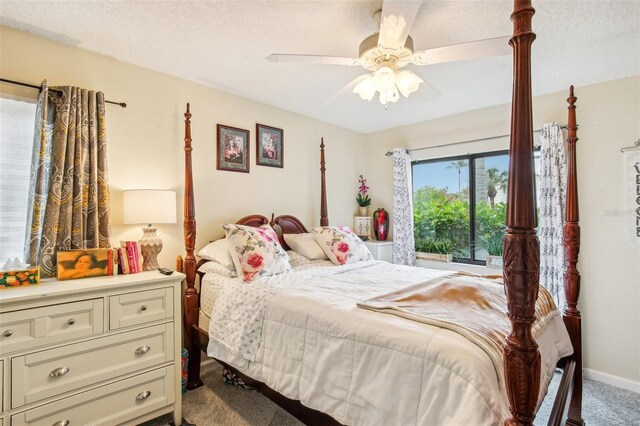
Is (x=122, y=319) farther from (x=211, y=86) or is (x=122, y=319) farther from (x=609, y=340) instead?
(x=609, y=340)

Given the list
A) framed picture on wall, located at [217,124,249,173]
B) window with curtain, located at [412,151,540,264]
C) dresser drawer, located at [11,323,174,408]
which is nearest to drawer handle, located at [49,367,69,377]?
dresser drawer, located at [11,323,174,408]

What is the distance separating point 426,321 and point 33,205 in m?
2.35

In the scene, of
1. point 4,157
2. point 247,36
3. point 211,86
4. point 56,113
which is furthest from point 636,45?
point 4,157

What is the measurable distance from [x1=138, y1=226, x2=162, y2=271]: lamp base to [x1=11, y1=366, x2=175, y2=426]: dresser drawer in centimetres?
71

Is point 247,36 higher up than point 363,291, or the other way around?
point 247,36

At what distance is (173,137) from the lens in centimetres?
267

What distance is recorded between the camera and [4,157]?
1985 mm

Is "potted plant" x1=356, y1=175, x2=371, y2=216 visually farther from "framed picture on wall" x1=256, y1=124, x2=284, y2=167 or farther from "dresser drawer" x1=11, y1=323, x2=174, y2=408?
"dresser drawer" x1=11, y1=323, x2=174, y2=408

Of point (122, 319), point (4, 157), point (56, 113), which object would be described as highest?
point (56, 113)

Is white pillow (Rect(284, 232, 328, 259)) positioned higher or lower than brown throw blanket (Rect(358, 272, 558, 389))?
higher

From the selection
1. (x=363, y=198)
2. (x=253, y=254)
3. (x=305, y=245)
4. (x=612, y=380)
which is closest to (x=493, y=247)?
(x=612, y=380)

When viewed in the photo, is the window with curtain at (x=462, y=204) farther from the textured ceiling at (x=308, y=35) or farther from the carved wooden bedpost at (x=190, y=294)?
the carved wooden bedpost at (x=190, y=294)

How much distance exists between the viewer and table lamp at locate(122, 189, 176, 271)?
219 centimetres

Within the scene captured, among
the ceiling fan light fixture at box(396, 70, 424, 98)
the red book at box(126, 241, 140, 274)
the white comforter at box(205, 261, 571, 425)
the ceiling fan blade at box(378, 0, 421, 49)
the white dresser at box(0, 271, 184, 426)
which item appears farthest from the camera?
the red book at box(126, 241, 140, 274)
